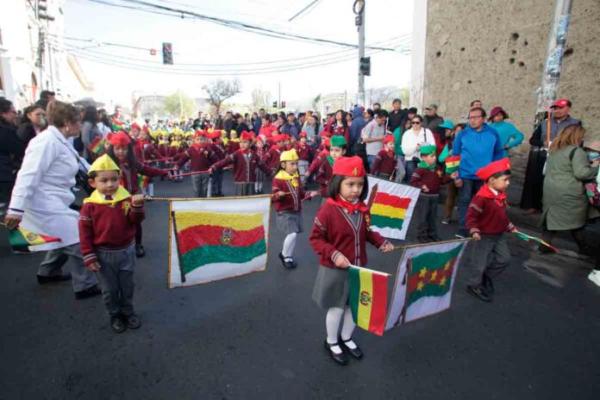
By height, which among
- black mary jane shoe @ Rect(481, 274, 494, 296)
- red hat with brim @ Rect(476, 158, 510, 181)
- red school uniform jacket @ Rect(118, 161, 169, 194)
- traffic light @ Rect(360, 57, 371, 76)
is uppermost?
traffic light @ Rect(360, 57, 371, 76)

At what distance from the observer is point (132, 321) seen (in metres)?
3.40

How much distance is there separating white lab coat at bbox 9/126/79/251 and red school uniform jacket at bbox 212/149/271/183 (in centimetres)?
398

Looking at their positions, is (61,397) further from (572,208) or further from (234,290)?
(572,208)

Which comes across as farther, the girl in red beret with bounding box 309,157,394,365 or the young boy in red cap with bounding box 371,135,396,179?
the young boy in red cap with bounding box 371,135,396,179

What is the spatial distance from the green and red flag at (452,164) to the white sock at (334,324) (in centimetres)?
422

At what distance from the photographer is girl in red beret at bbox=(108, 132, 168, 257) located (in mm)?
4719

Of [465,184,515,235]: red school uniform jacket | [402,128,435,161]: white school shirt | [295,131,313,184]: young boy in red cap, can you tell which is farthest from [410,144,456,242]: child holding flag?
[295,131,313,184]: young boy in red cap

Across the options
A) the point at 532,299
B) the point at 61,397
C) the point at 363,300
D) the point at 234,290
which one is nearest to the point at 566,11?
the point at 532,299

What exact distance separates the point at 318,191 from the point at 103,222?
266cm

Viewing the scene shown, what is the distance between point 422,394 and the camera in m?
2.56

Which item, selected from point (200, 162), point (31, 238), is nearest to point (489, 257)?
point (31, 238)

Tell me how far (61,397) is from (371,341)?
7.91ft

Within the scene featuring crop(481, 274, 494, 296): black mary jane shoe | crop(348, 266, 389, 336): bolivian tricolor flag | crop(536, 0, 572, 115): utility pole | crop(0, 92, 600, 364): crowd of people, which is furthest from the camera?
crop(536, 0, 572, 115): utility pole

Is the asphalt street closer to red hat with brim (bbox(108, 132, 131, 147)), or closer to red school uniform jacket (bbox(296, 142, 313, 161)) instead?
red hat with brim (bbox(108, 132, 131, 147))
